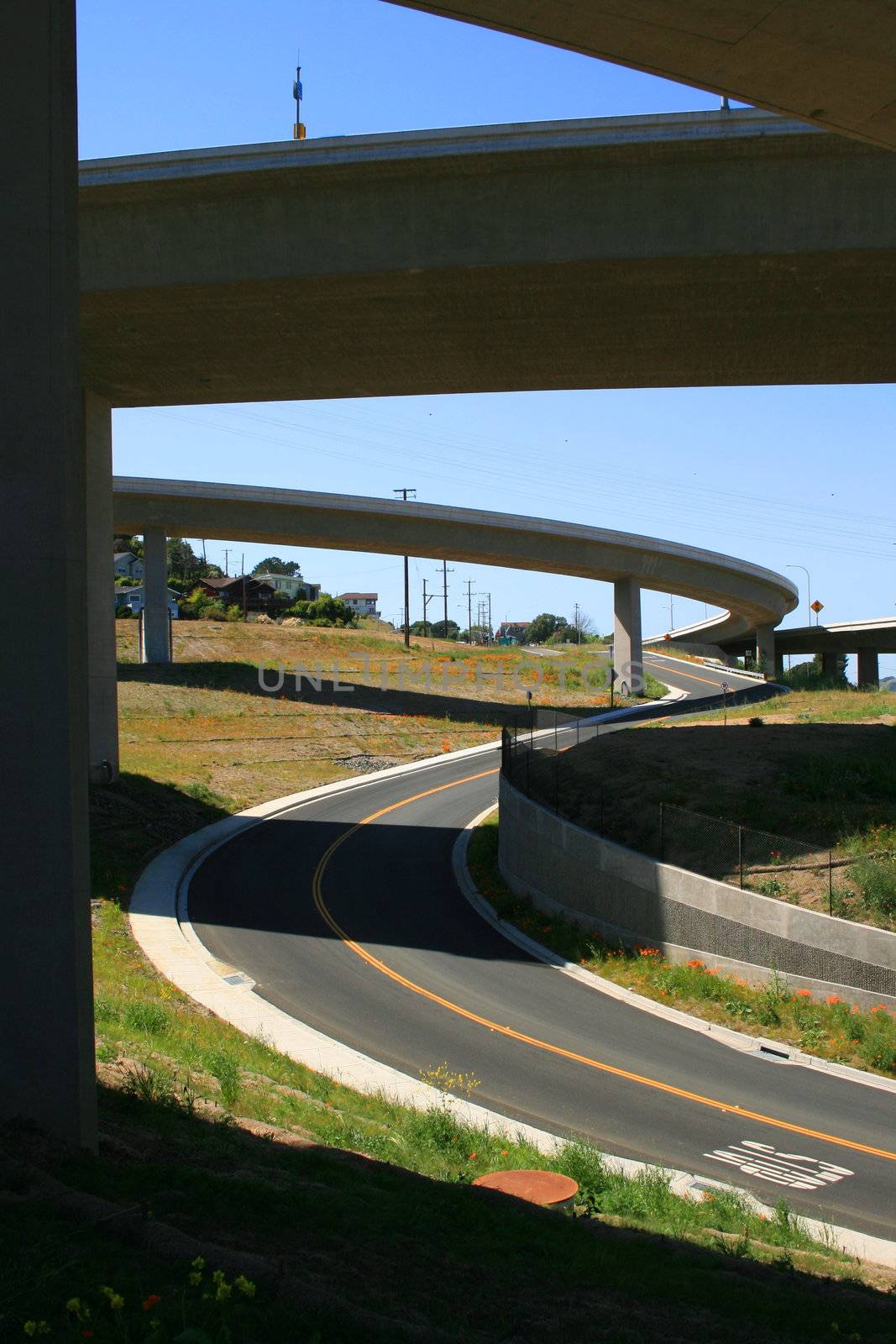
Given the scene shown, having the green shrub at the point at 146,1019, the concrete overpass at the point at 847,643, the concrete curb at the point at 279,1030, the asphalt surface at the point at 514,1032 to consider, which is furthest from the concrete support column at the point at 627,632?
the green shrub at the point at 146,1019

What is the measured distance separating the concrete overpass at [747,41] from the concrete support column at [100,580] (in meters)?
22.7

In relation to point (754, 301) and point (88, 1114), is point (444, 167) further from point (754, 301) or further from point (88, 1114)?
point (88, 1114)

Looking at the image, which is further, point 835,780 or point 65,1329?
point 835,780

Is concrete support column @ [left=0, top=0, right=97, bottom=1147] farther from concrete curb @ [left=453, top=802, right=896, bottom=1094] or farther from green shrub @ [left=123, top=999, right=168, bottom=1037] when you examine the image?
concrete curb @ [left=453, top=802, right=896, bottom=1094]

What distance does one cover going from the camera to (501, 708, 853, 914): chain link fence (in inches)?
787

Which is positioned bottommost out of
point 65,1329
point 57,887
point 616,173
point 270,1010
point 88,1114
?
point 270,1010

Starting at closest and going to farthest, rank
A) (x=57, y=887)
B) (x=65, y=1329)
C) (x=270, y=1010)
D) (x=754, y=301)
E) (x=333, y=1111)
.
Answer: (x=65, y=1329) → (x=57, y=887) → (x=333, y=1111) → (x=270, y=1010) → (x=754, y=301)

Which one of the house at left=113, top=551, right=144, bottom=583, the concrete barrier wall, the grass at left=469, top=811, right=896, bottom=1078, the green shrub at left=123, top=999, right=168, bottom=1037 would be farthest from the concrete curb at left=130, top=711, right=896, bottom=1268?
the house at left=113, top=551, right=144, bottom=583

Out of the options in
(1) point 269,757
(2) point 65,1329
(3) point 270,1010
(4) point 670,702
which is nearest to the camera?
(2) point 65,1329

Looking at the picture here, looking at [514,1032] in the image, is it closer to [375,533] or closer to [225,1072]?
[225,1072]

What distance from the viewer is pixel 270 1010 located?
19109 mm

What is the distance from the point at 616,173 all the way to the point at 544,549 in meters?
44.3

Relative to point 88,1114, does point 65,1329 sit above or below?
above

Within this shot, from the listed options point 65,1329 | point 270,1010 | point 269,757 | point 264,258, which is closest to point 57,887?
point 65,1329
